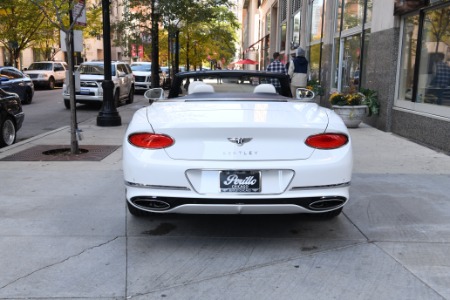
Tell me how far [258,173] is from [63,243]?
6.03ft

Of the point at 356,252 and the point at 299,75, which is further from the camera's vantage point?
the point at 299,75

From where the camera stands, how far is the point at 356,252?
4.04 metres

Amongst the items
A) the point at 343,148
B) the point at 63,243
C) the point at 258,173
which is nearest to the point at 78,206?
the point at 63,243

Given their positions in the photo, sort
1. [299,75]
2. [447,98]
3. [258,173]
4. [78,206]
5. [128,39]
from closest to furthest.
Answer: [258,173] → [78,206] → [447,98] → [299,75] → [128,39]

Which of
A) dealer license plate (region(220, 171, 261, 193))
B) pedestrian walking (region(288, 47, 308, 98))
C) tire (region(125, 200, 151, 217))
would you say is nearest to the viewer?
dealer license plate (region(220, 171, 261, 193))

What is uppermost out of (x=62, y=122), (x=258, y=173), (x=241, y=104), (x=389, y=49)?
(x=389, y=49)

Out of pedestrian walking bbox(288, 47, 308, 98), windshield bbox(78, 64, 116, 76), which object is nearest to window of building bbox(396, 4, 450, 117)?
pedestrian walking bbox(288, 47, 308, 98)

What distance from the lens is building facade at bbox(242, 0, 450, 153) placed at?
889 cm

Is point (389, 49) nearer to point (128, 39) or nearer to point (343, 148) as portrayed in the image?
point (343, 148)

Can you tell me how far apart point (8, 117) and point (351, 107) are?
753 cm

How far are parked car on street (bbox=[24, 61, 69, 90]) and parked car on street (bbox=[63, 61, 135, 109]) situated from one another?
11.5 metres

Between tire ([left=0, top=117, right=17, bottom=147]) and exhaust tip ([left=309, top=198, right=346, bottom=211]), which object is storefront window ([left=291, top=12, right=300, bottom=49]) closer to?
tire ([left=0, top=117, right=17, bottom=147])

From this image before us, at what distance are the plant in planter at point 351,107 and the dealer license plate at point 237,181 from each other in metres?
8.16

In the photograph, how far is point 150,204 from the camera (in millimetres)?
3918
